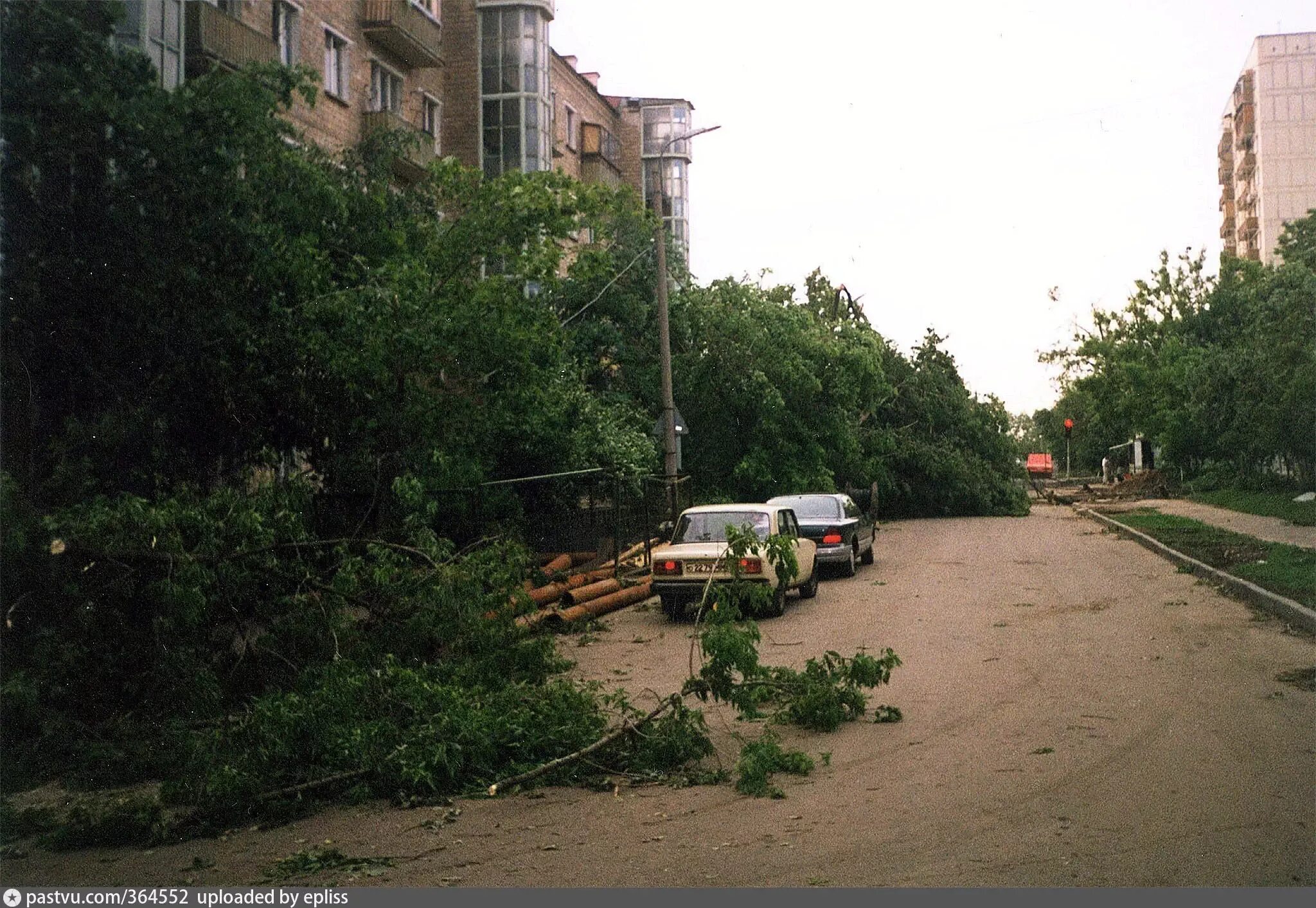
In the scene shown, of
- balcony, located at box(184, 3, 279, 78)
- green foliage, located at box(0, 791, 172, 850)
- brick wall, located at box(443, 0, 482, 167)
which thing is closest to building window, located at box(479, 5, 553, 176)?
brick wall, located at box(443, 0, 482, 167)

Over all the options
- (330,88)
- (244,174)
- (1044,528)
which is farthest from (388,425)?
(1044,528)

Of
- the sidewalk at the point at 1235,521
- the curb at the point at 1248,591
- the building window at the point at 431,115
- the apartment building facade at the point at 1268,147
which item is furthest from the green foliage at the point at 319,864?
the apartment building facade at the point at 1268,147

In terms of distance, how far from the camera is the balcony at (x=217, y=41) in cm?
2045

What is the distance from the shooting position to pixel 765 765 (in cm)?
768

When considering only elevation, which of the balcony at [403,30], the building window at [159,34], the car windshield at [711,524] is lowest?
the car windshield at [711,524]

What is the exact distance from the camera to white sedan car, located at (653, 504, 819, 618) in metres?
17.0

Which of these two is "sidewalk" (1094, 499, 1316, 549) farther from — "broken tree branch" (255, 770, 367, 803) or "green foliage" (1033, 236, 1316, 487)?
"broken tree branch" (255, 770, 367, 803)

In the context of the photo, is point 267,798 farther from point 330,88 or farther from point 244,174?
point 330,88

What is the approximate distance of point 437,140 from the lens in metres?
31.9

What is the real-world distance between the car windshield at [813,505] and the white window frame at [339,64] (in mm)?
12655

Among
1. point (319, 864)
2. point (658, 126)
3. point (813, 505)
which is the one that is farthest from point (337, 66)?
point (658, 126)

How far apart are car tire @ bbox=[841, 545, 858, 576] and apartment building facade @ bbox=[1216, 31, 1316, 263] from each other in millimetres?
23714

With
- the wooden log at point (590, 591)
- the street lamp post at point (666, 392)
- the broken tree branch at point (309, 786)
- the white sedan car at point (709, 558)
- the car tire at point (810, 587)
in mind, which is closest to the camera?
the broken tree branch at point (309, 786)

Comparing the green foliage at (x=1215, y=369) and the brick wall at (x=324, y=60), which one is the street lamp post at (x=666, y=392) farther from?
the green foliage at (x=1215, y=369)
